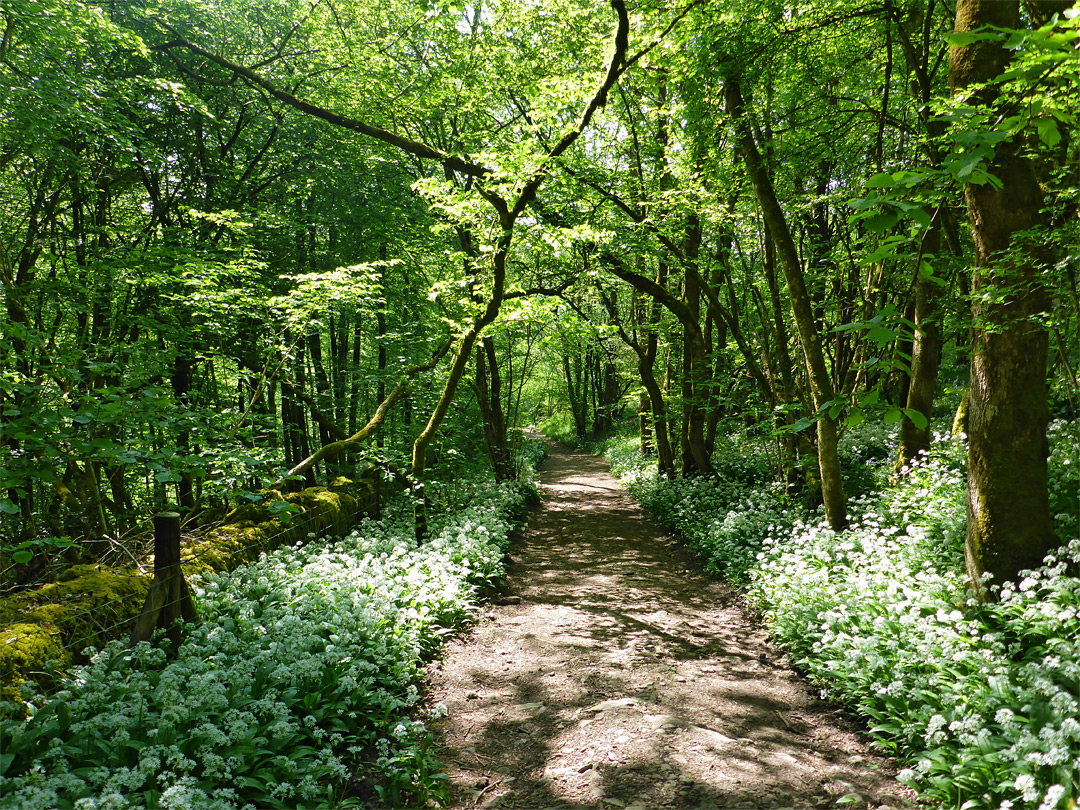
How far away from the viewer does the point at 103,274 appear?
6.81 m

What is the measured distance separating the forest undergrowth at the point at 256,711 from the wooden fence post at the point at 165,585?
0.21 meters

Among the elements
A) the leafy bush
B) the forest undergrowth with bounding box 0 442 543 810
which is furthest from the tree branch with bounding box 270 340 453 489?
the leafy bush

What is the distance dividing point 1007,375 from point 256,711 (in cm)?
629

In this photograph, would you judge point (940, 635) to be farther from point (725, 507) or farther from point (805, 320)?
point (725, 507)

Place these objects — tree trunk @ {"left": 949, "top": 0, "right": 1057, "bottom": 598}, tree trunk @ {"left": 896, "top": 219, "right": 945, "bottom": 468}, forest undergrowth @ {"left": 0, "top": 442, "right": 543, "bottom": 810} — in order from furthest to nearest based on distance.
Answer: tree trunk @ {"left": 896, "top": 219, "right": 945, "bottom": 468}
tree trunk @ {"left": 949, "top": 0, "right": 1057, "bottom": 598}
forest undergrowth @ {"left": 0, "top": 442, "right": 543, "bottom": 810}

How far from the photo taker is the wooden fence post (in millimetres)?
4297

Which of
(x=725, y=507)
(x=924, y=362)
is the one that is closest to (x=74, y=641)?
(x=725, y=507)

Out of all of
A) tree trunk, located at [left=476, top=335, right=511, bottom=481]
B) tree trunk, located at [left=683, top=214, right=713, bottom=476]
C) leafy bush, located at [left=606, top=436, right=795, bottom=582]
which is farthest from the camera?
tree trunk, located at [left=476, top=335, right=511, bottom=481]

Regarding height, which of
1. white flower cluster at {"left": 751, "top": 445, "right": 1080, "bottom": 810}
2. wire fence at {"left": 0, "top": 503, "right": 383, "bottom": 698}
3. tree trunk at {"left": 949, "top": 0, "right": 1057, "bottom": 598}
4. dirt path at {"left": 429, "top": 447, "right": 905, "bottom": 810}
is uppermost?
tree trunk at {"left": 949, "top": 0, "right": 1057, "bottom": 598}

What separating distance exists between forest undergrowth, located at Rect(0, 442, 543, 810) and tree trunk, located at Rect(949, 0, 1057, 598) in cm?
472

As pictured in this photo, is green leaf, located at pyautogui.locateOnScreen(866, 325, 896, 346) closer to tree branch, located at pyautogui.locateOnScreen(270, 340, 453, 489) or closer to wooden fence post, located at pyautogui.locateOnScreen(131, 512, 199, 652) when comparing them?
wooden fence post, located at pyautogui.locateOnScreen(131, 512, 199, 652)

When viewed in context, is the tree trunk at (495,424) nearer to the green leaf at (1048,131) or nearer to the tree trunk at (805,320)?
the tree trunk at (805,320)

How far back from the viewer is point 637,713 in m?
4.33

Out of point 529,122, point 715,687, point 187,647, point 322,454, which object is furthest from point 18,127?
point 715,687
